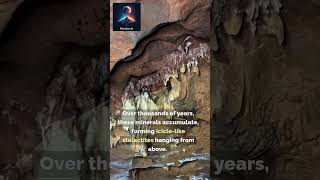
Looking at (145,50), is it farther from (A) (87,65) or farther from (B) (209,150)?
(B) (209,150)

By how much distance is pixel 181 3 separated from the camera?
4043 mm

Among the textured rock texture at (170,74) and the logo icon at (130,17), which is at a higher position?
the logo icon at (130,17)

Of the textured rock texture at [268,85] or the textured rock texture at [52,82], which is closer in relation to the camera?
the textured rock texture at [268,85]

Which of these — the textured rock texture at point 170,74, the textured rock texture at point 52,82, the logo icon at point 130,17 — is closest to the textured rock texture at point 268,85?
the textured rock texture at point 170,74

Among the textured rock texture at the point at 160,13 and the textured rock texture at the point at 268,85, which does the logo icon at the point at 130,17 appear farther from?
the textured rock texture at the point at 268,85

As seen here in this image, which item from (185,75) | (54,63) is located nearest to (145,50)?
(185,75)

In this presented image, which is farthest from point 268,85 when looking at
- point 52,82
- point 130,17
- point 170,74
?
point 52,82

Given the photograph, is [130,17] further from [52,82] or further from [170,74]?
[52,82]

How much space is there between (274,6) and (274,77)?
515 mm

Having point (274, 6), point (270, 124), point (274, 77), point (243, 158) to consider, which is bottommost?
point (243, 158)

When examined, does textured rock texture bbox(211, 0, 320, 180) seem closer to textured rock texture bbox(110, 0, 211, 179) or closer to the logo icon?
textured rock texture bbox(110, 0, 211, 179)

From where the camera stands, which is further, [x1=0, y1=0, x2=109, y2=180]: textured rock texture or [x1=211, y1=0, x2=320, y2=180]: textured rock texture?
[x1=0, y1=0, x2=109, y2=180]: textured rock texture

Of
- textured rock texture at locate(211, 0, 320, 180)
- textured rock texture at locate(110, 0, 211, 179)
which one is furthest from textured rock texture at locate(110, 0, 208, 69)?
textured rock texture at locate(211, 0, 320, 180)

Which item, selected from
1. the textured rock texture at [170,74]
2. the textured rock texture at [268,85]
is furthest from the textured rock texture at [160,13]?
the textured rock texture at [268,85]
